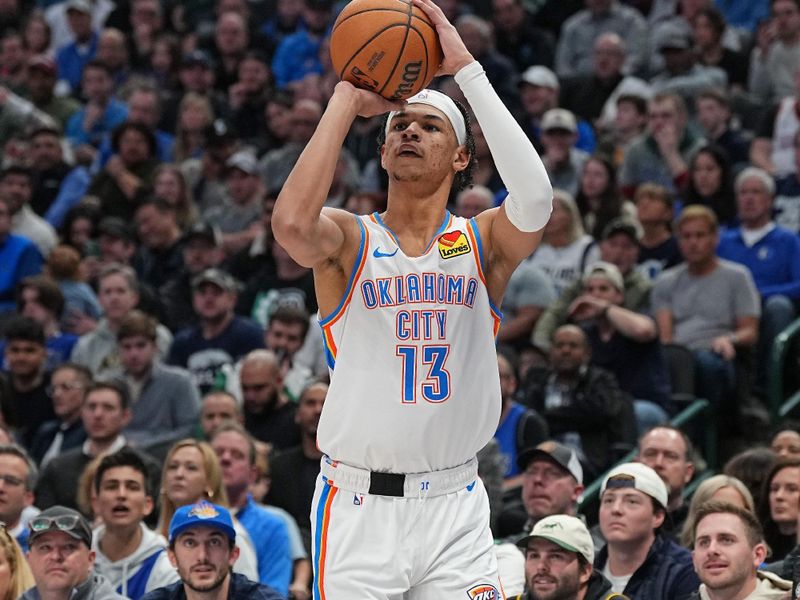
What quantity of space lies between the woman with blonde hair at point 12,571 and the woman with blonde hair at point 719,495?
11.1ft

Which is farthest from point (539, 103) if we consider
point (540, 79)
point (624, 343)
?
point (624, 343)

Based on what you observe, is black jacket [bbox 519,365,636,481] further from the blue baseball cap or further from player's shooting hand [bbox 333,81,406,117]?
player's shooting hand [bbox 333,81,406,117]

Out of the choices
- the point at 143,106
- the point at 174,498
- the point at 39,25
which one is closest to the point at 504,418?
the point at 174,498

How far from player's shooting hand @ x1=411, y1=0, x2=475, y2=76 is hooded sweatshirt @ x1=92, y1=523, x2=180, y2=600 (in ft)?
12.8

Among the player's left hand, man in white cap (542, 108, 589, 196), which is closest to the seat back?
the player's left hand

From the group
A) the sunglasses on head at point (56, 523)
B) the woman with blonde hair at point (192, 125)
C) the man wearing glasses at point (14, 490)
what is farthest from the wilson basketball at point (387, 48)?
the woman with blonde hair at point (192, 125)

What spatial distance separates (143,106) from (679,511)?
895 centimetres

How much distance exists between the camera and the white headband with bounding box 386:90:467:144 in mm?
5438

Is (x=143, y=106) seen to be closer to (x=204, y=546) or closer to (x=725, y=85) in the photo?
(x=725, y=85)

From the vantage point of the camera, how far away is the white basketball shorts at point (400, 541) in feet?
16.6

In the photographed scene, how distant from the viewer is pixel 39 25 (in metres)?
17.9

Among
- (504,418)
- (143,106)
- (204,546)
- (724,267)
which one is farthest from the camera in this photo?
(143,106)

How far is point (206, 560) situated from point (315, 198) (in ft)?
9.31

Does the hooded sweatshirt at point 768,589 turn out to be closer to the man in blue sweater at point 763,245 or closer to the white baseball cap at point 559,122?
the man in blue sweater at point 763,245
